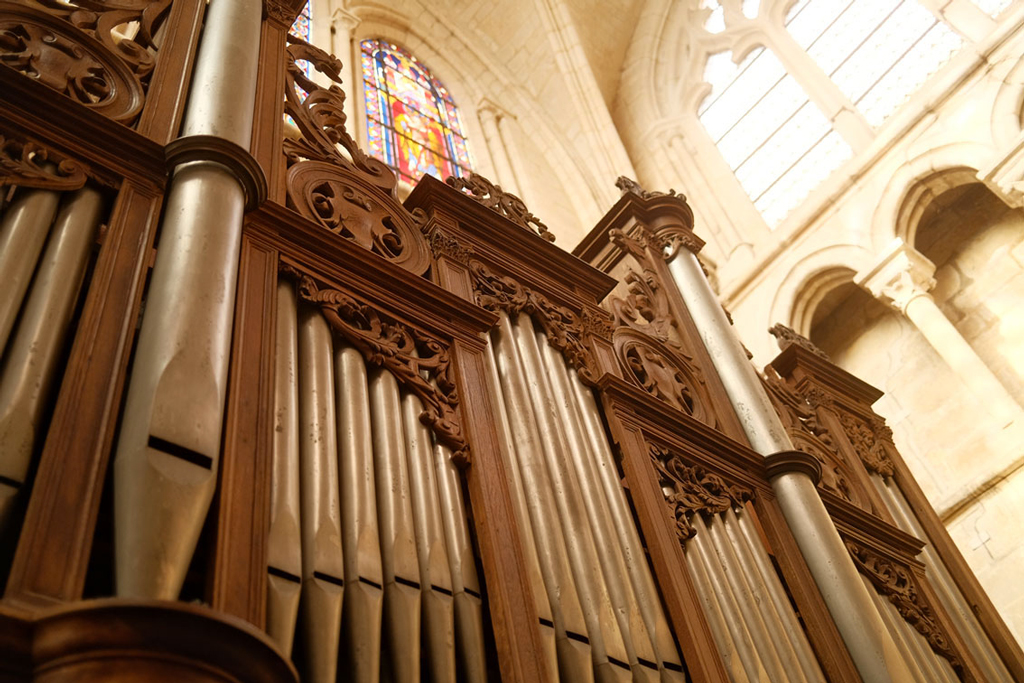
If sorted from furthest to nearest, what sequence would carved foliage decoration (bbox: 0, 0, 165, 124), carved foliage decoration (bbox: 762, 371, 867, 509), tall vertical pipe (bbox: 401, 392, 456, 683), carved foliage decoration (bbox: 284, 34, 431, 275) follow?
carved foliage decoration (bbox: 762, 371, 867, 509) < carved foliage decoration (bbox: 284, 34, 431, 275) < carved foliage decoration (bbox: 0, 0, 165, 124) < tall vertical pipe (bbox: 401, 392, 456, 683)

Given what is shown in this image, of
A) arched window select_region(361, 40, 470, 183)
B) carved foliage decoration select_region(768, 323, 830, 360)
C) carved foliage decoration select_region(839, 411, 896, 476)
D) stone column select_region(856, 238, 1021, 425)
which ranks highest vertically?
arched window select_region(361, 40, 470, 183)

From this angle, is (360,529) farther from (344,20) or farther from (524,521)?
(344,20)

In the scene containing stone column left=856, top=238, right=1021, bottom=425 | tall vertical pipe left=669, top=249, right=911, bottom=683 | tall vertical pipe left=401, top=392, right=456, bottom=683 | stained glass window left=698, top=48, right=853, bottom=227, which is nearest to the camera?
tall vertical pipe left=401, top=392, right=456, bottom=683

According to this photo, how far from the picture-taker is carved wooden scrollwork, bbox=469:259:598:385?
4.42 meters

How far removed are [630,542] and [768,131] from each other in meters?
11.8

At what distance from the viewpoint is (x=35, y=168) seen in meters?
2.90

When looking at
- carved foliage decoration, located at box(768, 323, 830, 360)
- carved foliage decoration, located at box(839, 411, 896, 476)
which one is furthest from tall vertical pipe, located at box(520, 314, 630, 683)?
carved foliage decoration, located at box(768, 323, 830, 360)

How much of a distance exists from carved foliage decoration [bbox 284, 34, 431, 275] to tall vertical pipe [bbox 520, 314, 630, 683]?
638 millimetres

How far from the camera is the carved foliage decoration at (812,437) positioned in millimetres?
5793

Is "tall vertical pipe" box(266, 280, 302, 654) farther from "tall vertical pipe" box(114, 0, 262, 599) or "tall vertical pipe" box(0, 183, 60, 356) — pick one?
"tall vertical pipe" box(0, 183, 60, 356)

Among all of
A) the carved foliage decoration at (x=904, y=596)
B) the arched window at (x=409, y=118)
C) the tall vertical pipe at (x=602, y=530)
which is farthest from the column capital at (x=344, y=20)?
the carved foliage decoration at (x=904, y=596)

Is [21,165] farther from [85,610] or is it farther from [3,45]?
[85,610]

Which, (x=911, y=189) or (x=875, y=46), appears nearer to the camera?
(x=911, y=189)

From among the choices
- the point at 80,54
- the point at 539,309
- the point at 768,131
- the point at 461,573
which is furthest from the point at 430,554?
the point at 768,131
